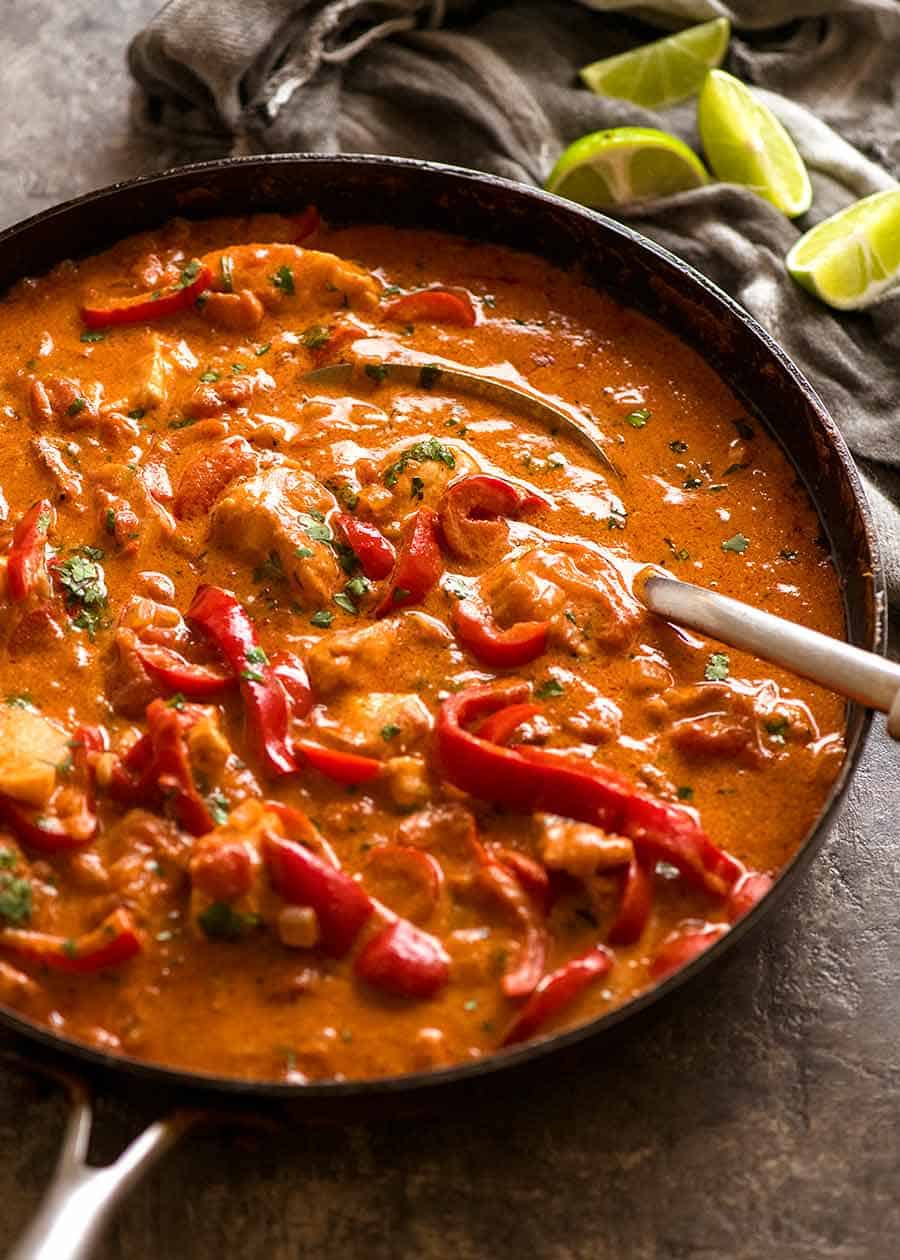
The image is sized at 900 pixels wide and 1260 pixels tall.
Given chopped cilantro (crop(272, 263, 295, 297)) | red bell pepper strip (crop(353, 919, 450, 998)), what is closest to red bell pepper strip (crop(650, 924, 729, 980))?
red bell pepper strip (crop(353, 919, 450, 998))

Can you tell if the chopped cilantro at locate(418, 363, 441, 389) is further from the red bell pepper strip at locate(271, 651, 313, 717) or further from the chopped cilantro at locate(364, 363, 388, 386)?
the red bell pepper strip at locate(271, 651, 313, 717)

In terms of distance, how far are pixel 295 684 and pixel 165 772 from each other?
0.42m

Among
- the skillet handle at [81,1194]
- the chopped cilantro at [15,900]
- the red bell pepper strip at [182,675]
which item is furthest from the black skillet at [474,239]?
the red bell pepper strip at [182,675]

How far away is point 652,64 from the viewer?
232 inches

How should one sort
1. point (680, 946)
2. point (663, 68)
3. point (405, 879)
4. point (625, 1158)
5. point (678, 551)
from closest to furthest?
1. point (680, 946)
2. point (405, 879)
3. point (625, 1158)
4. point (678, 551)
5. point (663, 68)

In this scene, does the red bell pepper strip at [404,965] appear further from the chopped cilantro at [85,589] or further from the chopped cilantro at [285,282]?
the chopped cilantro at [285,282]

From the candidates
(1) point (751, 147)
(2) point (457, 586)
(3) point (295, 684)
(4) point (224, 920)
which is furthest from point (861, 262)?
(4) point (224, 920)

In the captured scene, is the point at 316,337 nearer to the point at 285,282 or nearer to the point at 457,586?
the point at 285,282

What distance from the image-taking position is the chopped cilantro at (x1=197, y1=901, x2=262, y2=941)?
3396mm

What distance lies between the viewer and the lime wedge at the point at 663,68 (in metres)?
5.89

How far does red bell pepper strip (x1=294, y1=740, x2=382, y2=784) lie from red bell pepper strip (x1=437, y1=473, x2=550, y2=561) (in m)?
0.75

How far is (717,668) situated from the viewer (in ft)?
13.0

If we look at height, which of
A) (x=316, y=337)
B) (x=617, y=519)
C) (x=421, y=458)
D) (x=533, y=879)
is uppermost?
(x=316, y=337)

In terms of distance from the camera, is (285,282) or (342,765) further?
(285,282)
